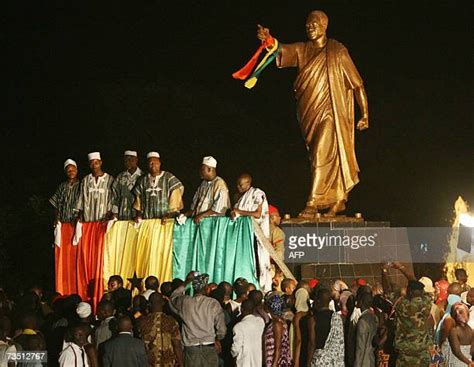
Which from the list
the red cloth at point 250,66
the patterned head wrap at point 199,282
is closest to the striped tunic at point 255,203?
the patterned head wrap at point 199,282

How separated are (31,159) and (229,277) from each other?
58.5ft

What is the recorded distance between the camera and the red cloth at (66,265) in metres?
15.7

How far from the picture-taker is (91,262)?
1556cm

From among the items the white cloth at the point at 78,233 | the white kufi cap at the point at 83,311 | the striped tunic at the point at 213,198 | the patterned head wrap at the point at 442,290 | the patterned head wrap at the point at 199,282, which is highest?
the striped tunic at the point at 213,198

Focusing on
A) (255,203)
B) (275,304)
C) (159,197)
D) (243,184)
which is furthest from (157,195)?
(275,304)

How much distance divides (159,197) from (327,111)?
3.25 metres

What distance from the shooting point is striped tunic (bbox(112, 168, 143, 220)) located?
51.2 feet

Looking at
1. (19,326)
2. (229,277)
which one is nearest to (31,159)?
(229,277)

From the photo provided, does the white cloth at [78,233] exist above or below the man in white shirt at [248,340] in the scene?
above

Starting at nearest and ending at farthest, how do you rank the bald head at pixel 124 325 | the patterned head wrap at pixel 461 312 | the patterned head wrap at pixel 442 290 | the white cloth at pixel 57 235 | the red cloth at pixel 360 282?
the bald head at pixel 124 325
the patterned head wrap at pixel 461 312
the patterned head wrap at pixel 442 290
the red cloth at pixel 360 282
the white cloth at pixel 57 235

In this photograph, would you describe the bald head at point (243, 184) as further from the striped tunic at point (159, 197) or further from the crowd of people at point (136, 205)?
the striped tunic at point (159, 197)

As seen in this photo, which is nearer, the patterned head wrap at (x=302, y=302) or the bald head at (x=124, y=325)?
the bald head at (x=124, y=325)

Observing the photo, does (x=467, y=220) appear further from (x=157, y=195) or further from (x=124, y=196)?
(x=124, y=196)

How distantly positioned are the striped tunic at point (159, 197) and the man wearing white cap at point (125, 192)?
0.20 meters
